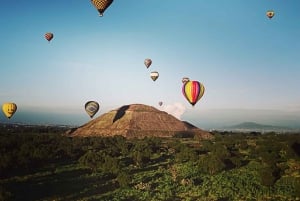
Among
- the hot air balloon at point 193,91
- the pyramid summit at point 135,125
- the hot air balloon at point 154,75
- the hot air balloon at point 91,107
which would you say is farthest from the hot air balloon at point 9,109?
the hot air balloon at point 193,91

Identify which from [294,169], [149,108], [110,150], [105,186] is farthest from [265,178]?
[149,108]

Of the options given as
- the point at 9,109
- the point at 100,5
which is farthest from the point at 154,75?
the point at 100,5

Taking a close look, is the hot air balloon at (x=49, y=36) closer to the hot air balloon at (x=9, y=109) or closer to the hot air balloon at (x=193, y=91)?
the hot air balloon at (x=9, y=109)

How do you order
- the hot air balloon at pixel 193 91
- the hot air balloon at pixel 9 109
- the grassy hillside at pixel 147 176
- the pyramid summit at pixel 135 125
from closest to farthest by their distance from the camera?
the grassy hillside at pixel 147 176 < the hot air balloon at pixel 193 91 < the hot air balloon at pixel 9 109 < the pyramid summit at pixel 135 125

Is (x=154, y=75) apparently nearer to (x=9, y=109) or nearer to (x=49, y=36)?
(x=49, y=36)

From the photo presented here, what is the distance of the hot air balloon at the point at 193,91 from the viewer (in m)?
63.6

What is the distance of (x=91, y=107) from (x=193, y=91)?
125 feet

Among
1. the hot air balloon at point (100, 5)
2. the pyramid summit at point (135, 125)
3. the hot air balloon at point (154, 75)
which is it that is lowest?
the pyramid summit at point (135, 125)

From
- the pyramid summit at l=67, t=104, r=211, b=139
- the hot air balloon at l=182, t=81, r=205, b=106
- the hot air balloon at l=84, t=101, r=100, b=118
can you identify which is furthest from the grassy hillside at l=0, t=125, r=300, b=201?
the pyramid summit at l=67, t=104, r=211, b=139

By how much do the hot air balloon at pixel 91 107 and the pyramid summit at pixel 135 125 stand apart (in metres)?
16.4

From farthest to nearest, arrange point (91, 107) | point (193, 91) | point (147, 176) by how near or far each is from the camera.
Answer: point (91, 107) < point (193, 91) < point (147, 176)

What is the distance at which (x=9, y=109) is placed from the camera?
88938mm

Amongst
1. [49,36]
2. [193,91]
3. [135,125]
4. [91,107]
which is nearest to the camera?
[193,91]

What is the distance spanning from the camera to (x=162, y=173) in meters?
50.6
